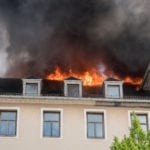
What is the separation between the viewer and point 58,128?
115ft

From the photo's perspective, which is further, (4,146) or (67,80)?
(67,80)

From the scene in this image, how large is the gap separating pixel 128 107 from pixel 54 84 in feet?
22.8

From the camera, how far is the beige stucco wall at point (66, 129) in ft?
113

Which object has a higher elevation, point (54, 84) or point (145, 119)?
point (54, 84)

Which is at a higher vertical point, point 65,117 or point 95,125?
point 65,117

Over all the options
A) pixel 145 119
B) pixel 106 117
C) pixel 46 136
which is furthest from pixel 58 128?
pixel 145 119

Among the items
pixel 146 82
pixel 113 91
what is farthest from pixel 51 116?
pixel 146 82

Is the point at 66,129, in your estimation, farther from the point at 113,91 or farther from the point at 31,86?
the point at 113,91

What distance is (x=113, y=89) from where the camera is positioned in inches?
1441

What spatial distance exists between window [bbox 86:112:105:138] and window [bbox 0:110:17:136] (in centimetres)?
504

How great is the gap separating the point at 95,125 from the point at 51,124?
3039 millimetres

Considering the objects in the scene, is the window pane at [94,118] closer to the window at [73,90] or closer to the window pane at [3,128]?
the window at [73,90]

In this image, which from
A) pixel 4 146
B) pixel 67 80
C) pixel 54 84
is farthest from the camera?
pixel 54 84

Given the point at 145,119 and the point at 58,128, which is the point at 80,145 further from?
the point at 145,119
